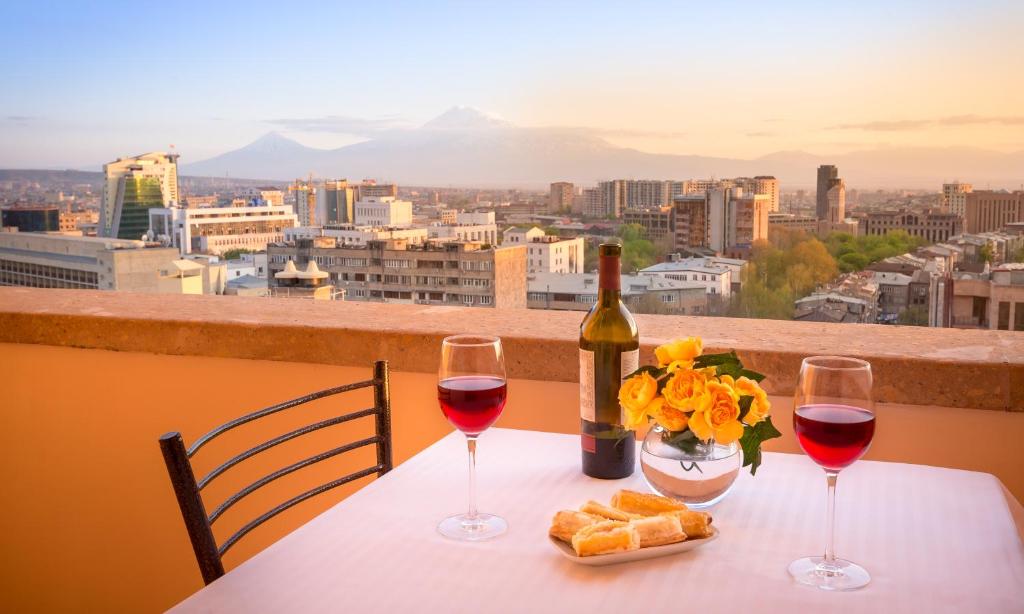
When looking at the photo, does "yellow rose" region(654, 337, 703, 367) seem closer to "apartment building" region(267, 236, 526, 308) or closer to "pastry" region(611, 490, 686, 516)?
"pastry" region(611, 490, 686, 516)

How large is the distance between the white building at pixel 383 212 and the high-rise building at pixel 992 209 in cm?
166

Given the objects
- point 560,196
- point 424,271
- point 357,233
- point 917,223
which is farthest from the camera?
point 357,233

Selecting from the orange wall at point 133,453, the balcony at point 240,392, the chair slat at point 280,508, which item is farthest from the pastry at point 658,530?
the orange wall at point 133,453

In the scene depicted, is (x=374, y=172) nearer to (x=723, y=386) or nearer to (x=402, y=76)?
(x=402, y=76)

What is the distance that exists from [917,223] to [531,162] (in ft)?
4.26

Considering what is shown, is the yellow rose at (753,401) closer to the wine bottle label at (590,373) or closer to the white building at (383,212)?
the wine bottle label at (590,373)

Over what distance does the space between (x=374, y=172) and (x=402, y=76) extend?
0.79 m

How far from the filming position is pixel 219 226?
3.82 meters

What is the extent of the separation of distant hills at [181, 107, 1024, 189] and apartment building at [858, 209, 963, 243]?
149 millimetres

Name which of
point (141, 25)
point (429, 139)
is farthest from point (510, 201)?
point (141, 25)

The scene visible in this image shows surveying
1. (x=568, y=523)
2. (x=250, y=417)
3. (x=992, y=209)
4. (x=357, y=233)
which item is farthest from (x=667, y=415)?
(x=357, y=233)

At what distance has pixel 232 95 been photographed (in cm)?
498

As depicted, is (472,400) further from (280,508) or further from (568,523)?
(280,508)

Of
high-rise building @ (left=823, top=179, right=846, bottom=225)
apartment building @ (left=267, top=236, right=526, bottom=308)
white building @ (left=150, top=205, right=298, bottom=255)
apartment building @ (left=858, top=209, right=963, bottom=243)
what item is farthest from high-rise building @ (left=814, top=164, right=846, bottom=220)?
white building @ (left=150, top=205, right=298, bottom=255)
